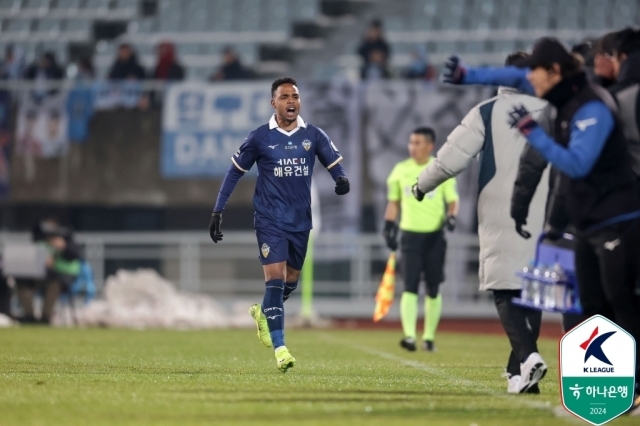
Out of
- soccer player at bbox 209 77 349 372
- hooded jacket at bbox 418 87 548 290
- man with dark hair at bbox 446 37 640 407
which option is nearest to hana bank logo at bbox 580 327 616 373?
man with dark hair at bbox 446 37 640 407

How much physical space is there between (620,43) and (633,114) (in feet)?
1.55

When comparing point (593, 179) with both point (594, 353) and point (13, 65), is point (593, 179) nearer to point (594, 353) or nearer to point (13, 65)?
point (594, 353)

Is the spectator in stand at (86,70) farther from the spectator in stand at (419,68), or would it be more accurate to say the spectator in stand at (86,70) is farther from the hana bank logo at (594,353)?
the hana bank logo at (594,353)

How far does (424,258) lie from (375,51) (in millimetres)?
10026

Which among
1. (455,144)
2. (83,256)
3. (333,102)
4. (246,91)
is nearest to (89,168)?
(83,256)

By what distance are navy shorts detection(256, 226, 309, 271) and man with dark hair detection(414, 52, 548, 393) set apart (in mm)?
1556

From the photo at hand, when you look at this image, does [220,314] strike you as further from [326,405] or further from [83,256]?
[326,405]

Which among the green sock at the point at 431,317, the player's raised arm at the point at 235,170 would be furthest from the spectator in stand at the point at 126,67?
the player's raised arm at the point at 235,170

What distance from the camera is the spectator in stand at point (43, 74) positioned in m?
23.3

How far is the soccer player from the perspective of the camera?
9.49 m

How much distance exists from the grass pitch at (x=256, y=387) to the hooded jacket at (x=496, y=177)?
2.78ft

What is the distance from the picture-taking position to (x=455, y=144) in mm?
8273

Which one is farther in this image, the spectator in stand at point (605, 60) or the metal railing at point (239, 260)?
the metal railing at point (239, 260)

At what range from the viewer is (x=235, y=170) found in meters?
9.86
